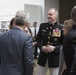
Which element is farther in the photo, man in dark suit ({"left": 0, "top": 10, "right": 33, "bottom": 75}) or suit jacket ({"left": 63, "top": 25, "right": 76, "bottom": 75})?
man in dark suit ({"left": 0, "top": 10, "right": 33, "bottom": 75})

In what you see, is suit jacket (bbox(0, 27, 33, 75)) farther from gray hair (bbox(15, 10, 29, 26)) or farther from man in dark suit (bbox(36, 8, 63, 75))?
man in dark suit (bbox(36, 8, 63, 75))

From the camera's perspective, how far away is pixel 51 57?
418cm

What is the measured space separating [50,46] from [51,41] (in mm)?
128

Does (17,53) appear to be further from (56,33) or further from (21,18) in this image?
(56,33)

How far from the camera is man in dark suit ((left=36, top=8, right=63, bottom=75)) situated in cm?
416

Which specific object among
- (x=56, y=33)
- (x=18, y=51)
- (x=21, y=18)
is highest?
(x=21, y=18)

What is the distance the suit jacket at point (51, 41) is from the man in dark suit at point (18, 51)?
1179 mm

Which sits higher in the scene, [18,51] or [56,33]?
[56,33]

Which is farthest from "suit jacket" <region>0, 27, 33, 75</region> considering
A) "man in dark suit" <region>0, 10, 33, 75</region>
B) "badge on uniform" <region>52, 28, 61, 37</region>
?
"badge on uniform" <region>52, 28, 61, 37</region>

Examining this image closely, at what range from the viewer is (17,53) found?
9.81 feet

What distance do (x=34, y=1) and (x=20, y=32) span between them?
26.1ft

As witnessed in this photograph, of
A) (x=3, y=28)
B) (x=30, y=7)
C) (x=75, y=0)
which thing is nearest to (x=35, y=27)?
(x=30, y=7)

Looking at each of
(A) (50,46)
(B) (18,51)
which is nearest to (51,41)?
(A) (50,46)

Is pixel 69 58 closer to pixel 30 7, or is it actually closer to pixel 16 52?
pixel 16 52
